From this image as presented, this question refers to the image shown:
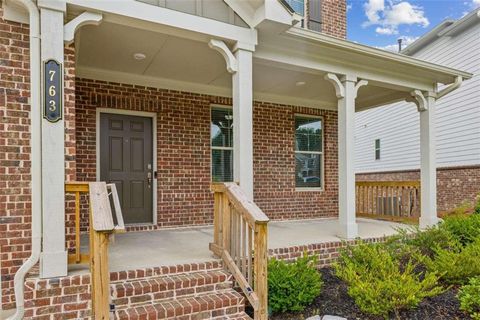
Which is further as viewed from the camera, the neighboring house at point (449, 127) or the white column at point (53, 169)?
the neighboring house at point (449, 127)

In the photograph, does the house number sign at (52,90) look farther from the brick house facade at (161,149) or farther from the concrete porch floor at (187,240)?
the concrete porch floor at (187,240)

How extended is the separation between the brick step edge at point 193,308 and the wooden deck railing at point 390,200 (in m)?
4.83

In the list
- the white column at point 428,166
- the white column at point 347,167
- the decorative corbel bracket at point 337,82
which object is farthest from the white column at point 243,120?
the white column at point 428,166

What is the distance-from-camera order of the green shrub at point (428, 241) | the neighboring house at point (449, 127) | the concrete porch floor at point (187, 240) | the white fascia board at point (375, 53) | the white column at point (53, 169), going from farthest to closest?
the neighboring house at point (449, 127) → the green shrub at point (428, 241) → the white fascia board at point (375, 53) → the concrete porch floor at point (187, 240) → the white column at point (53, 169)

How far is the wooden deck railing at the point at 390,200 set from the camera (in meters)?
Answer: 7.02

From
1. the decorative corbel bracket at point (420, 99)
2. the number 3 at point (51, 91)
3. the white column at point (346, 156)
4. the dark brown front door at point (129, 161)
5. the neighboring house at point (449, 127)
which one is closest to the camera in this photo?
the number 3 at point (51, 91)

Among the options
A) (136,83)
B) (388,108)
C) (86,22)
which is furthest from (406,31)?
(86,22)

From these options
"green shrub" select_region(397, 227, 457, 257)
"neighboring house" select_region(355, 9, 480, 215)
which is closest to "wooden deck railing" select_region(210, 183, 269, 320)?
"green shrub" select_region(397, 227, 457, 257)

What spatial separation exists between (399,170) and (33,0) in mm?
12223

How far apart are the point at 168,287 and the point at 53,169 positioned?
1.53 meters

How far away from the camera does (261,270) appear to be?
3.14 m

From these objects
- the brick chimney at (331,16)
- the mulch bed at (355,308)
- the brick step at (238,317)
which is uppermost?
the brick chimney at (331,16)

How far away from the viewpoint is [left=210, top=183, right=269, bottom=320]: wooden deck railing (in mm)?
3150

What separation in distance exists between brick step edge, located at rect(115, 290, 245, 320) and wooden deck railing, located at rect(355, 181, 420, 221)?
4830 millimetres
